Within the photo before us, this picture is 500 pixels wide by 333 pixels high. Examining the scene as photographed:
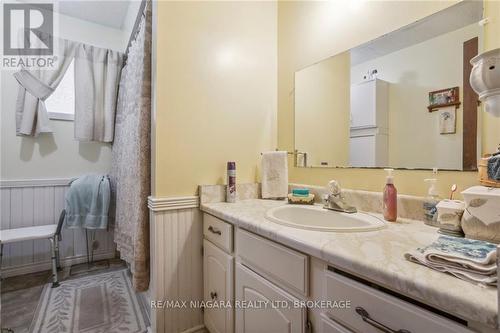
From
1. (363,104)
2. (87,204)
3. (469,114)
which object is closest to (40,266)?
(87,204)

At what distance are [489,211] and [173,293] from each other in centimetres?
135

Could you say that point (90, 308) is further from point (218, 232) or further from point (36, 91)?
point (36, 91)

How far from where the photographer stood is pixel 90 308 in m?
1.58

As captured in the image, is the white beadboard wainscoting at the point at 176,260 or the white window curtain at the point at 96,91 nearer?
the white beadboard wainscoting at the point at 176,260

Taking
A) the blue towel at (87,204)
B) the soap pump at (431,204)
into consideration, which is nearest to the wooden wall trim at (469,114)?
the soap pump at (431,204)

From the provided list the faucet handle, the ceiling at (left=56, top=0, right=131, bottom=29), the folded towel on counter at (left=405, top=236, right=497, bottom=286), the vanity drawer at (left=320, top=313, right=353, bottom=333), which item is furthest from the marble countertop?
the ceiling at (left=56, top=0, right=131, bottom=29)

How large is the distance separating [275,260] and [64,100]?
2.54 meters

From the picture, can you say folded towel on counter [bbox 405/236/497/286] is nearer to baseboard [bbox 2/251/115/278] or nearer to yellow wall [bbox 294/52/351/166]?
yellow wall [bbox 294/52/351/166]

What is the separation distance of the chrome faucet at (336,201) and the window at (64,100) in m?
2.39

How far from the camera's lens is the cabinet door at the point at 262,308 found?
2.43 feet

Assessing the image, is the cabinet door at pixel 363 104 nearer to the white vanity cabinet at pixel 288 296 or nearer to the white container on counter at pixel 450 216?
the white container on counter at pixel 450 216

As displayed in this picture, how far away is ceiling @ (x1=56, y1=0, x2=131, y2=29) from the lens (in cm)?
206

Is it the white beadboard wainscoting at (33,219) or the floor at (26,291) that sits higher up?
the white beadboard wainscoting at (33,219)

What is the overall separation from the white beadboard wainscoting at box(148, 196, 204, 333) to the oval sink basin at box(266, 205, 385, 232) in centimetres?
48
